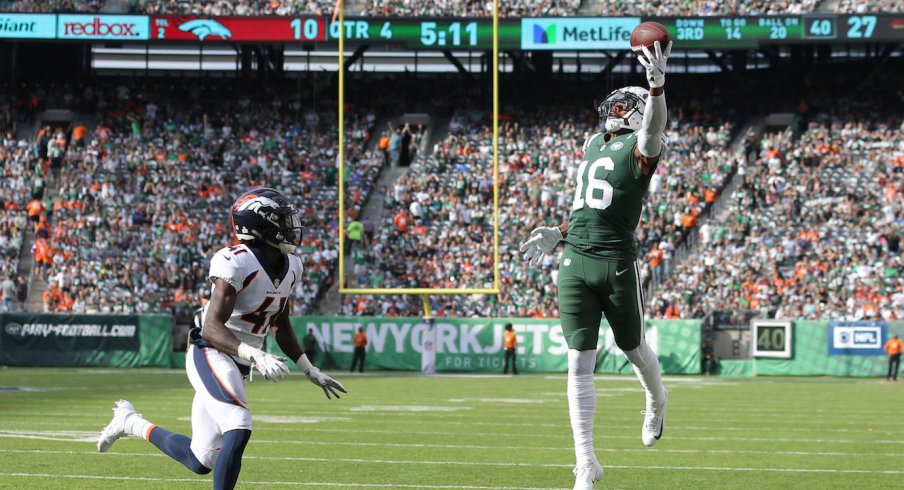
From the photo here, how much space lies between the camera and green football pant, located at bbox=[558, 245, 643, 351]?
7.10 metres

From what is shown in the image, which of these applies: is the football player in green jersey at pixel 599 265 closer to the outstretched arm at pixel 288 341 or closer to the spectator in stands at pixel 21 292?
the outstretched arm at pixel 288 341

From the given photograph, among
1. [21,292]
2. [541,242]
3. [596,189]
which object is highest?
[596,189]

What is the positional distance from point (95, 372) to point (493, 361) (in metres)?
8.24

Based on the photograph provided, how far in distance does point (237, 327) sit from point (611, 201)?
2.09 metres

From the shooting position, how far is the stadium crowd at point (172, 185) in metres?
30.5

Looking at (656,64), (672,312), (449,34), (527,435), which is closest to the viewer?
(656,64)

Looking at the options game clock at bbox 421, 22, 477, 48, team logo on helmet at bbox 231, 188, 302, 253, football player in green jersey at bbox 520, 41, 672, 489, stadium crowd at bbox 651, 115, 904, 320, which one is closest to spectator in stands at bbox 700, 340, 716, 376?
stadium crowd at bbox 651, 115, 904, 320

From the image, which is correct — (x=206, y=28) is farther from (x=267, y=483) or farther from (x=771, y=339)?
(x=267, y=483)

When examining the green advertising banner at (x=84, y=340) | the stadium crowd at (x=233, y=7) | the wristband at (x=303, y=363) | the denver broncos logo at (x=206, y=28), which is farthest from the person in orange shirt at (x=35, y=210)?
the wristband at (x=303, y=363)

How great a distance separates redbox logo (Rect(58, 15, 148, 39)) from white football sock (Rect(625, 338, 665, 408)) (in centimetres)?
2833

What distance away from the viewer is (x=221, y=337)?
640cm

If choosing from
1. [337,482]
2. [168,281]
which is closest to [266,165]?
[168,281]

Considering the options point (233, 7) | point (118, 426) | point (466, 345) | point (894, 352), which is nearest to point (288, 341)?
point (118, 426)

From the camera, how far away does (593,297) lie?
7.16 metres
